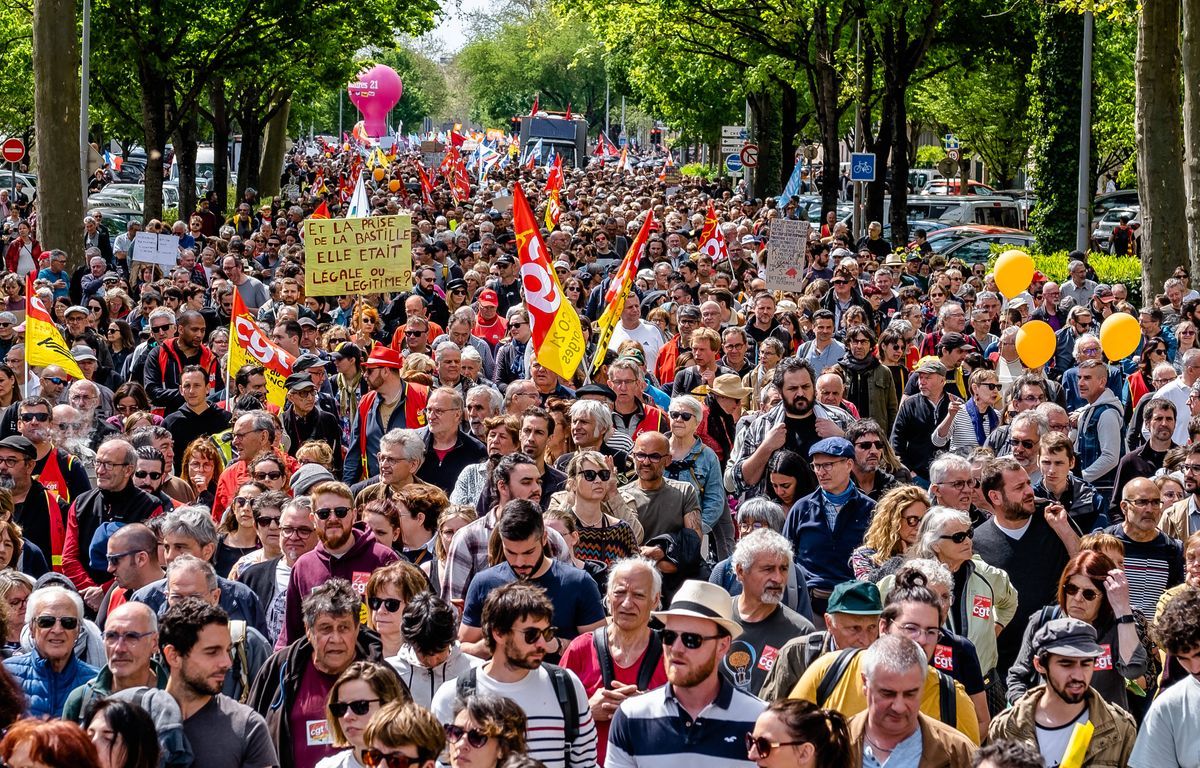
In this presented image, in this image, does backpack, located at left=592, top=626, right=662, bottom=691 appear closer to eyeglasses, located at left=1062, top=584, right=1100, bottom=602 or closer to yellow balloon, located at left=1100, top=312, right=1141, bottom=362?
eyeglasses, located at left=1062, top=584, right=1100, bottom=602

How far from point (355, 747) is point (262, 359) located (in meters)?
7.44

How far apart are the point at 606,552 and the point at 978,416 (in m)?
4.06

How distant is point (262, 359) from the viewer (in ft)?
42.1

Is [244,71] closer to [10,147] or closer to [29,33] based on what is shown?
[10,147]

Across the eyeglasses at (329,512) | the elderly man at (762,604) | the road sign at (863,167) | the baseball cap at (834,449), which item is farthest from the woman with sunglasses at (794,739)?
the road sign at (863,167)

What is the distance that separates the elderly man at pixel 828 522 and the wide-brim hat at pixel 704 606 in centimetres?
254

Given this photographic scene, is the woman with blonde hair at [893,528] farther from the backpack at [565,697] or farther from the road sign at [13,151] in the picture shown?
the road sign at [13,151]

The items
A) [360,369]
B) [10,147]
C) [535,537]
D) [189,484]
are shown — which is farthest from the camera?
[10,147]

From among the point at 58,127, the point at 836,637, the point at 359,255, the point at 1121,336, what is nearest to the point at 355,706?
the point at 836,637

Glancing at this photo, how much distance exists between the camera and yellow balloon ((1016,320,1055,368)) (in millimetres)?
13305

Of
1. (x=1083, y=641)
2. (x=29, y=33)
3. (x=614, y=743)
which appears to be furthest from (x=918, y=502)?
(x=29, y=33)

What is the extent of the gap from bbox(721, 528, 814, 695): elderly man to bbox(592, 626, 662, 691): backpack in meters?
0.43

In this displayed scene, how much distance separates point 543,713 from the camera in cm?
593

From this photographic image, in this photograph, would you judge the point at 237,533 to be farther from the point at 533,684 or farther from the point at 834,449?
the point at 533,684
